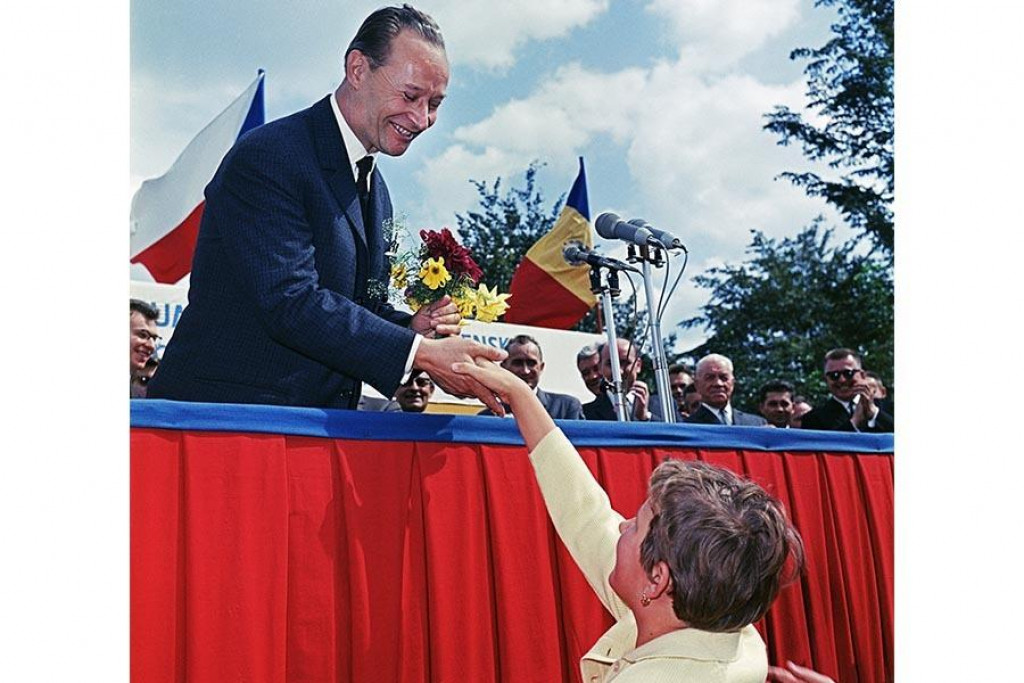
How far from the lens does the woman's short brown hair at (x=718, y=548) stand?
181 centimetres

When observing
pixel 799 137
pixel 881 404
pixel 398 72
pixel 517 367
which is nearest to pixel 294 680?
pixel 398 72

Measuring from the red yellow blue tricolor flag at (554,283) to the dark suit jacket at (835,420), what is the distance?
3.10 metres

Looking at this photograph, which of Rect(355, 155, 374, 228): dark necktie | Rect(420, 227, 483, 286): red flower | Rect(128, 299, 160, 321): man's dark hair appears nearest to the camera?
Rect(420, 227, 483, 286): red flower

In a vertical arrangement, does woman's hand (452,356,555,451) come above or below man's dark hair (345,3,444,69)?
below

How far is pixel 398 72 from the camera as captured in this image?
250 centimetres

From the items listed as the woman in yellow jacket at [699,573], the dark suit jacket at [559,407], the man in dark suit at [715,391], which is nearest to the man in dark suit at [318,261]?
the woman in yellow jacket at [699,573]

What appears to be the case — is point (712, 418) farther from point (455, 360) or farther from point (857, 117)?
point (857, 117)

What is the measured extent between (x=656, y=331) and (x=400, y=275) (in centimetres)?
117

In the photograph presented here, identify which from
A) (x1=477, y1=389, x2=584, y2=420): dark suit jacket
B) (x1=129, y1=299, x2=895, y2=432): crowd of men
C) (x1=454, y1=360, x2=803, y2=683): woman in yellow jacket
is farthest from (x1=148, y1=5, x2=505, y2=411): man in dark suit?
(x1=477, y1=389, x2=584, y2=420): dark suit jacket

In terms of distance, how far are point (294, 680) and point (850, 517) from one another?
1.67 m

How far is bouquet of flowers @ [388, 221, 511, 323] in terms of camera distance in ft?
7.93

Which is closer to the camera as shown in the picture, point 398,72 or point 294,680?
point 294,680

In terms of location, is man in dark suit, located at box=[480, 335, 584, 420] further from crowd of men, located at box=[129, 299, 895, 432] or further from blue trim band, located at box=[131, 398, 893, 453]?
blue trim band, located at box=[131, 398, 893, 453]
